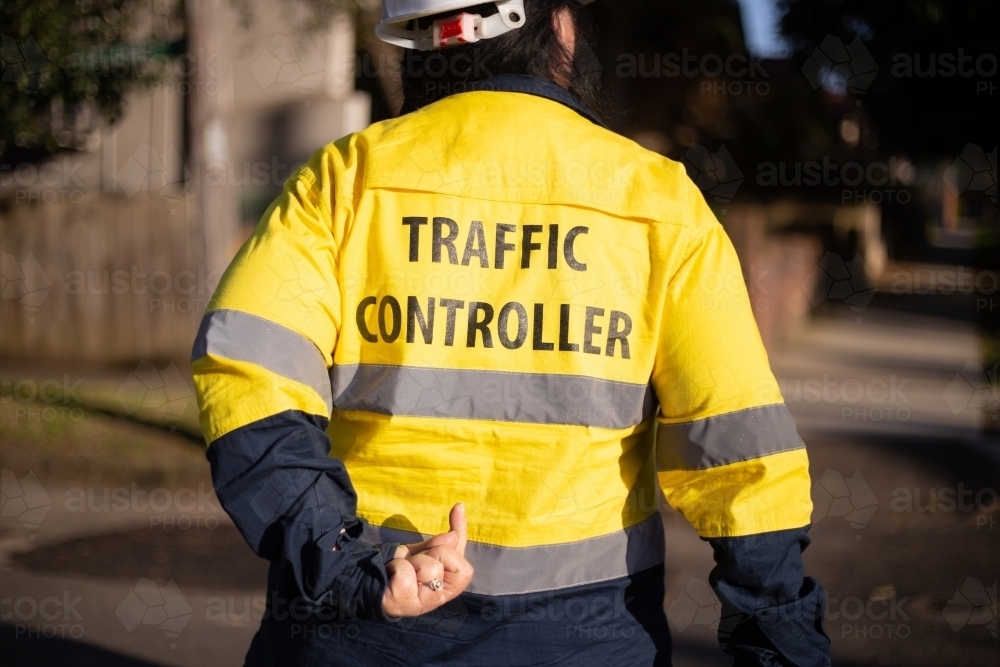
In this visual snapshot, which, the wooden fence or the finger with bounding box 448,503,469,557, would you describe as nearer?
the finger with bounding box 448,503,469,557

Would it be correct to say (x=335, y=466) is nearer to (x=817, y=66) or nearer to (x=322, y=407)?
(x=322, y=407)

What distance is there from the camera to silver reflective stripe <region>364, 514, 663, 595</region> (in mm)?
1512

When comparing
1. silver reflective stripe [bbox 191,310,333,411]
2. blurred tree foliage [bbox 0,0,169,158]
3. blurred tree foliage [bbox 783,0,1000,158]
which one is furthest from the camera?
blurred tree foliage [bbox 0,0,169,158]

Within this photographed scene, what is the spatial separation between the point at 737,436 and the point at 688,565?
12.9 ft

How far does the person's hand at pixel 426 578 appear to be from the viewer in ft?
4.31

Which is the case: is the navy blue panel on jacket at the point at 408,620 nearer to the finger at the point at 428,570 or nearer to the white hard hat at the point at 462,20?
the finger at the point at 428,570

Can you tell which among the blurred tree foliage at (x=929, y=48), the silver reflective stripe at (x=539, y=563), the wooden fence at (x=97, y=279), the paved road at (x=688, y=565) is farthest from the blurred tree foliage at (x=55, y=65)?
the silver reflective stripe at (x=539, y=563)

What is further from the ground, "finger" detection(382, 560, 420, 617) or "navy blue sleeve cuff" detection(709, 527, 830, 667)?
"finger" detection(382, 560, 420, 617)

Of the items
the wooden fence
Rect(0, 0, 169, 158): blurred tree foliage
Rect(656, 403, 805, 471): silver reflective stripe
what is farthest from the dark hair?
the wooden fence

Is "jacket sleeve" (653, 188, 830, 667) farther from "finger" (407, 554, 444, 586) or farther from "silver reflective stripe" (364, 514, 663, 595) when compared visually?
"finger" (407, 554, 444, 586)

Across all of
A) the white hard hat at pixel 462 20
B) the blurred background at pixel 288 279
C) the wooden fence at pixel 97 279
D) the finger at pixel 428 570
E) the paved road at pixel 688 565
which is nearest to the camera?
the finger at pixel 428 570

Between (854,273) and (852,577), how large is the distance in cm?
1994

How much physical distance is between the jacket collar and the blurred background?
18 cm

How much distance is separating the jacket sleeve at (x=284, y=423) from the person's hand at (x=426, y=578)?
2cm
